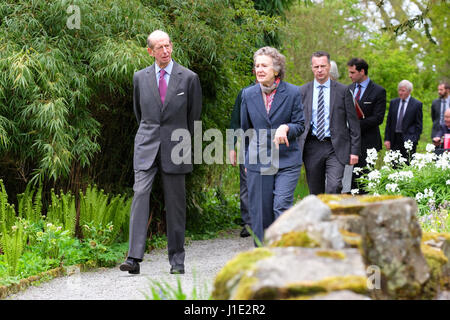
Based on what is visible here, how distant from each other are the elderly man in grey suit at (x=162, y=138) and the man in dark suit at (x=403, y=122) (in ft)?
17.7

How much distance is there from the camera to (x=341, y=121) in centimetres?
727

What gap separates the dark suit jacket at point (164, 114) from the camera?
6391mm

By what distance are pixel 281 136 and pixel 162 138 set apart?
4.23 feet

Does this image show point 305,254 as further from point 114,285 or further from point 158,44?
point 158,44

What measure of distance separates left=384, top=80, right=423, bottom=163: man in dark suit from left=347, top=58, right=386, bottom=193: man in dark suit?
1.61m

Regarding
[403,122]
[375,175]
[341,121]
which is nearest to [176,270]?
[341,121]

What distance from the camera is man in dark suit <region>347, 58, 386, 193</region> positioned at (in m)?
9.52

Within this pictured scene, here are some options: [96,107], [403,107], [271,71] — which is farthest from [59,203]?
[403,107]

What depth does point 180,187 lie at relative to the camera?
657 cm

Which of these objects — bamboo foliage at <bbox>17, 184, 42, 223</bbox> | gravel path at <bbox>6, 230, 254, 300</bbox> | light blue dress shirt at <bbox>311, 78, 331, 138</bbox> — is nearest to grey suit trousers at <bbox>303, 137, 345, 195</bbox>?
light blue dress shirt at <bbox>311, 78, 331, 138</bbox>

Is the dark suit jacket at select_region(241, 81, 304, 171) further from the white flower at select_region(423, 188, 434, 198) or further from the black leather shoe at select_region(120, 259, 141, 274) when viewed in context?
the white flower at select_region(423, 188, 434, 198)

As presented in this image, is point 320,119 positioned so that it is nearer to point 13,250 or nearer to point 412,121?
point 13,250
